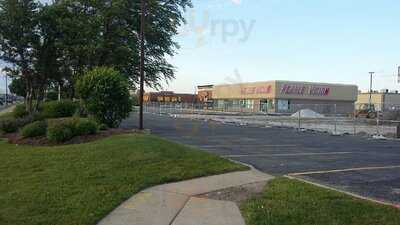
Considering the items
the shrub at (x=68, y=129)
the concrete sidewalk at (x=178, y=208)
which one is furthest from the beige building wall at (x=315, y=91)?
the concrete sidewalk at (x=178, y=208)

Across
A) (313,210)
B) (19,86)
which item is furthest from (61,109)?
(19,86)

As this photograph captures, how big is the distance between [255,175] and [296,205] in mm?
2951

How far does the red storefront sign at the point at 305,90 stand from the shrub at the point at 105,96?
69701 millimetres

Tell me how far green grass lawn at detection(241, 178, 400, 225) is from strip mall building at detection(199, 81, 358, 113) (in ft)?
249

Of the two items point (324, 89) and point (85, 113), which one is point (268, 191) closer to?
point (85, 113)

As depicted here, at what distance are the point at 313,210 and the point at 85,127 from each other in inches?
380

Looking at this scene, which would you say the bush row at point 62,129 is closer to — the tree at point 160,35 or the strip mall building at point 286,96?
the tree at point 160,35

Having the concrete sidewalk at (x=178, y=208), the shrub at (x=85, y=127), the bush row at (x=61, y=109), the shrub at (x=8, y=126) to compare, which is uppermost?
the bush row at (x=61, y=109)

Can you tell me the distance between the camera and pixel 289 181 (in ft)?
30.9

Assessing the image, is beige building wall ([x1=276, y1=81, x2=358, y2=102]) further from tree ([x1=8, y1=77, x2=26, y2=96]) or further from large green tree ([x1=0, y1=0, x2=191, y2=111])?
large green tree ([x1=0, y1=0, x2=191, y2=111])

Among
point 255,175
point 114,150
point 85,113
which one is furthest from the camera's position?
point 85,113

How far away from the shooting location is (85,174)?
371 inches

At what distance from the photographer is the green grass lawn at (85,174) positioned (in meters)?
6.96

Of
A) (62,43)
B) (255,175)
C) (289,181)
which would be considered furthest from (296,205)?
(62,43)
